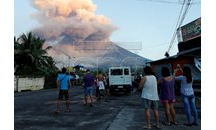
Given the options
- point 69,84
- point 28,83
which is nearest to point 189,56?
point 69,84

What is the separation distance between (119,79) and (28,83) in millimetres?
15916

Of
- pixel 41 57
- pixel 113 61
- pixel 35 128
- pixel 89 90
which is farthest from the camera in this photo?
pixel 113 61

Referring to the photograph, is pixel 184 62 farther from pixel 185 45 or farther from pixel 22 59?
pixel 22 59

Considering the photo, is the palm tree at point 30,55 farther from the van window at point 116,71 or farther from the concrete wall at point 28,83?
the van window at point 116,71

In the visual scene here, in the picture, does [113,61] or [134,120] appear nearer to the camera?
[134,120]

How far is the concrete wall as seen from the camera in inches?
1232

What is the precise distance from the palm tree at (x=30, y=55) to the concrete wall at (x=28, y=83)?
135 centimetres

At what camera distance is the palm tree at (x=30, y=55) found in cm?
3581

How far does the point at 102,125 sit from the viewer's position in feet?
26.2

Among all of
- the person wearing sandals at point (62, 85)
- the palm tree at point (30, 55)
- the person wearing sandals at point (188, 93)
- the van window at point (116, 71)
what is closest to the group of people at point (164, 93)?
the person wearing sandals at point (188, 93)

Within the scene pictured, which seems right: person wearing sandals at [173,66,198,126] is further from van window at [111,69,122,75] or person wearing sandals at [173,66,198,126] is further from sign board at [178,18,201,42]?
sign board at [178,18,201,42]
